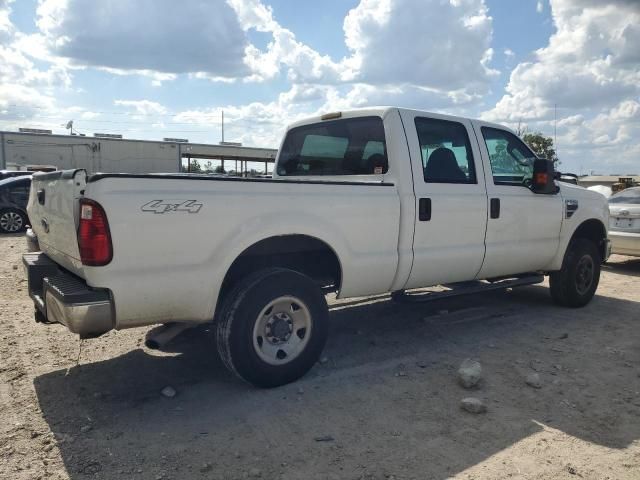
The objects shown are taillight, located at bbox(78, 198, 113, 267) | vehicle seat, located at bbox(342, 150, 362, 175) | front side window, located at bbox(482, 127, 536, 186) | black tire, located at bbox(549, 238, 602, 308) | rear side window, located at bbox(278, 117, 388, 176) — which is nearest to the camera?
taillight, located at bbox(78, 198, 113, 267)

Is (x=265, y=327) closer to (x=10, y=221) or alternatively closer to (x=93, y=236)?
(x=93, y=236)

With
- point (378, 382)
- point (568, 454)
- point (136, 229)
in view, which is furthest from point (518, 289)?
point (136, 229)

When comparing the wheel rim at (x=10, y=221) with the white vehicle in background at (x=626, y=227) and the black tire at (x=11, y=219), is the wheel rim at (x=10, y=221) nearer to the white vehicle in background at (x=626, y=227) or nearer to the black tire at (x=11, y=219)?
the black tire at (x=11, y=219)

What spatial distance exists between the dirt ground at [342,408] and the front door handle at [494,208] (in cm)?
Result: 119

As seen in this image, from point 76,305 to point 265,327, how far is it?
4.15 ft

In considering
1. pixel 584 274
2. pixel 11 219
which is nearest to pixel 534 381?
pixel 584 274

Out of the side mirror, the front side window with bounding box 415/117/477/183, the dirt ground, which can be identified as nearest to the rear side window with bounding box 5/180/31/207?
the dirt ground

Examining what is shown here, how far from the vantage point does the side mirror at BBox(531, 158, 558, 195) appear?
531 centimetres

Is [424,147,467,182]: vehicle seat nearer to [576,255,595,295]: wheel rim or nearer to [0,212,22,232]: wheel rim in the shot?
[576,255,595,295]: wheel rim

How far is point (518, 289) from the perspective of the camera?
7.56 metres

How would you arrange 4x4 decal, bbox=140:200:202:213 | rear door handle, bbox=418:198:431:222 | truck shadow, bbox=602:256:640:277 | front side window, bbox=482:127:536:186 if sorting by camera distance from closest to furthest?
4x4 decal, bbox=140:200:202:213
rear door handle, bbox=418:198:431:222
front side window, bbox=482:127:536:186
truck shadow, bbox=602:256:640:277

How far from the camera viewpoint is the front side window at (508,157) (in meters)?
5.27

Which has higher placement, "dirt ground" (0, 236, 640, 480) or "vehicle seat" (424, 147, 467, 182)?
"vehicle seat" (424, 147, 467, 182)

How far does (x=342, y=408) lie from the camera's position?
11.7 feet
